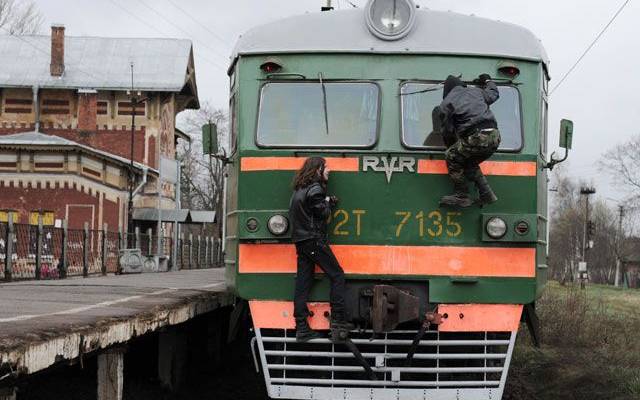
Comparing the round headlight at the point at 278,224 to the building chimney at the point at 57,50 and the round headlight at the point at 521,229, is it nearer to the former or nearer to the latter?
the round headlight at the point at 521,229

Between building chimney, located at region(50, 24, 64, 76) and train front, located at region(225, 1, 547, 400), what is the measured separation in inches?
1363

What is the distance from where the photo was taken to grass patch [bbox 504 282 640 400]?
11.1m

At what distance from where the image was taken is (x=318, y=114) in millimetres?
7750

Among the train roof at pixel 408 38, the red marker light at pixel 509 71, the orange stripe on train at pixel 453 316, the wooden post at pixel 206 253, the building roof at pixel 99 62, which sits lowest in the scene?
the wooden post at pixel 206 253

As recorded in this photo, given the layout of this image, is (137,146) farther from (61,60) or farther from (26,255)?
(26,255)

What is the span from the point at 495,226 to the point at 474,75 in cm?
125

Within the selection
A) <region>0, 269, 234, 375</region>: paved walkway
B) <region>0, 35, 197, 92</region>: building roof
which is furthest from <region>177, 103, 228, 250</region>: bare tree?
<region>0, 269, 234, 375</region>: paved walkway

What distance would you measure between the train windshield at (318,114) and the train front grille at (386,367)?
1534 mm

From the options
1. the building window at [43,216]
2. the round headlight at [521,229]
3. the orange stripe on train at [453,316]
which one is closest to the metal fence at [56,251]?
the building window at [43,216]

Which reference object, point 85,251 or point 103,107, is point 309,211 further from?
point 103,107

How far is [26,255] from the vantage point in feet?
59.2

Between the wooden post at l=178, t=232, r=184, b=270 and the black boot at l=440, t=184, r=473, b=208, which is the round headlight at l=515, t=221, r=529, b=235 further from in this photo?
the wooden post at l=178, t=232, r=184, b=270

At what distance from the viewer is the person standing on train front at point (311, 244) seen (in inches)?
286

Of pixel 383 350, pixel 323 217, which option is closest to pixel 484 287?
A: pixel 383 350
